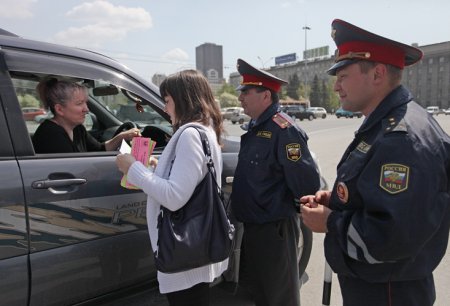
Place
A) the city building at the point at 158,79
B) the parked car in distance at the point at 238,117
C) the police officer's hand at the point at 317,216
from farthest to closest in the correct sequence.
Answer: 1. the parked car in distance at the point at 238,117
2. the city building at the point at 158,79
3. the police officer's hand at the point at 317,216

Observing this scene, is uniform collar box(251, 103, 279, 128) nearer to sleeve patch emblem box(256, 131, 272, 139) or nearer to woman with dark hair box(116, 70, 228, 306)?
sleeve patch emblem box(256, 131, 272, 139)

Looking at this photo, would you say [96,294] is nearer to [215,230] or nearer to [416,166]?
[215,230]

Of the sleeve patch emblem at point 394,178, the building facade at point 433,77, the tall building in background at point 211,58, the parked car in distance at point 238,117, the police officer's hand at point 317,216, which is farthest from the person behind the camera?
the tall building in background at point 211,58

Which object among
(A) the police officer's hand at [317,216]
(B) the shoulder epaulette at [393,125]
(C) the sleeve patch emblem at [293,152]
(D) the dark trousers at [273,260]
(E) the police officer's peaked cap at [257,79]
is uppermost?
(E) the police officer's peaked cap at [257,79]

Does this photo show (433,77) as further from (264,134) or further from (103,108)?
(264,134)

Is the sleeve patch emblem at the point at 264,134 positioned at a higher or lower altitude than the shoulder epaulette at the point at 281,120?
lower

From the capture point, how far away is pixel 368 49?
1.44 metres

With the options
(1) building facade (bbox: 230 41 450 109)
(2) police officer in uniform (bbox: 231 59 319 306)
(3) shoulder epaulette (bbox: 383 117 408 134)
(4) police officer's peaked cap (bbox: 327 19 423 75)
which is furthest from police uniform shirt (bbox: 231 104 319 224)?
(1) building facade (bbox: 230 41 450 109)

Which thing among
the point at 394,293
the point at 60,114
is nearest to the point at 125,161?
Result: the point at 60,114

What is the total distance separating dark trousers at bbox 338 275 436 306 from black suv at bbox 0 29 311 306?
1247mm

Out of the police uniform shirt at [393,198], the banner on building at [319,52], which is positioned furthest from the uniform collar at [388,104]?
the banner on building at [319,52]

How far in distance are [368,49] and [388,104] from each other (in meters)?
0.23

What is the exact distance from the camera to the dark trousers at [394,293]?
1397 millimetres

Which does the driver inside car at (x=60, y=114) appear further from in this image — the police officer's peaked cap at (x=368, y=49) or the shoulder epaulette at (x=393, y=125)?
the shoulder epaulette at (x=393, y=125)
